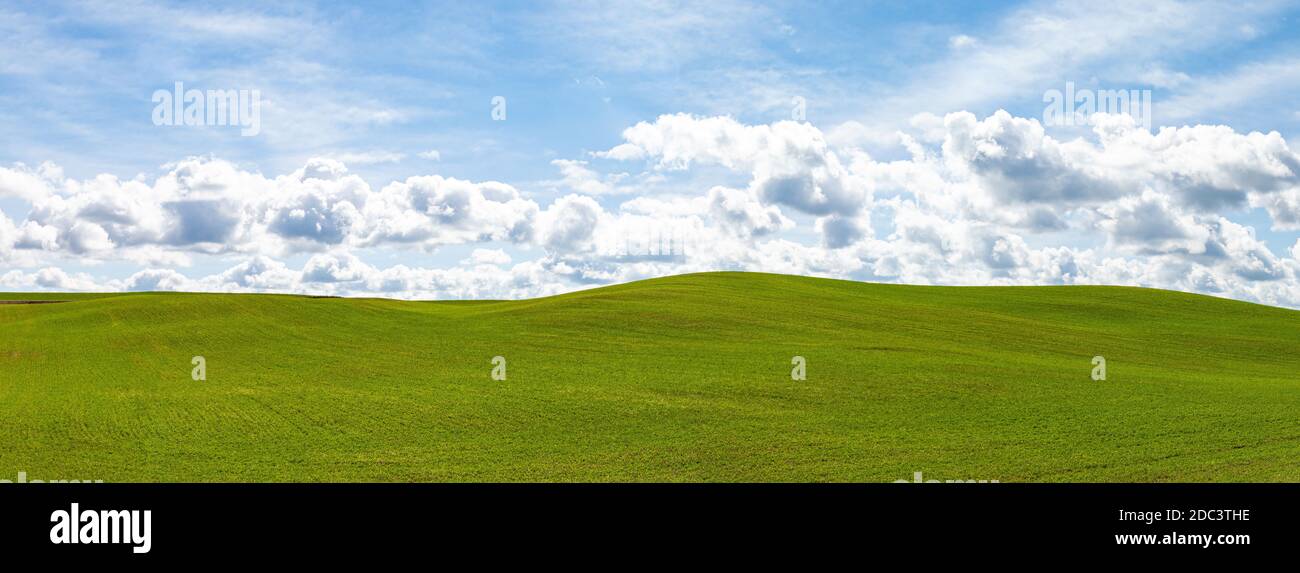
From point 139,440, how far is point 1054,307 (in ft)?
169

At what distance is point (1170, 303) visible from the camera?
58.3 m

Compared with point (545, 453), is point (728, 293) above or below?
above

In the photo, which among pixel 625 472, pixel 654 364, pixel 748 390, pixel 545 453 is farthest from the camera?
pixel 654 364

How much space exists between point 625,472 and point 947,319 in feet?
109

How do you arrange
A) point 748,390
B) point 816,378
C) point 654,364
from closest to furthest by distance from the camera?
1. point 748,390
2. point 816,378
3. point 654,364

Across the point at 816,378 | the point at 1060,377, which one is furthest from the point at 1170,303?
the point at 816,378

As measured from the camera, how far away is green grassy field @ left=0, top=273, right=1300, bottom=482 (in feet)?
58.6

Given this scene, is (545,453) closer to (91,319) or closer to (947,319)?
(947,319)

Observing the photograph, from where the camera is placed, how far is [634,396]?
24391mm

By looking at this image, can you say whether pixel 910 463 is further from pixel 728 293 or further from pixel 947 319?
pixel 728 293

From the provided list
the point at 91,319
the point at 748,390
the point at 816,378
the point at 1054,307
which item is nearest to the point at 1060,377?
the point at 816,378

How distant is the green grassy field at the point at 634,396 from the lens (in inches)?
703
